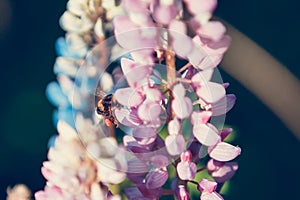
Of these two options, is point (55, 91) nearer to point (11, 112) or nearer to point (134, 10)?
point (134, 10)

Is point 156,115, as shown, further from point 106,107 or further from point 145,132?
point 106,107

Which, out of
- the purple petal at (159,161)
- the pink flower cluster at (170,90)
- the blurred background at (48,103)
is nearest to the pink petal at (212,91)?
the pink flower cluster at (170,90)

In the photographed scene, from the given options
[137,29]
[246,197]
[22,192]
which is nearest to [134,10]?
[137,29]

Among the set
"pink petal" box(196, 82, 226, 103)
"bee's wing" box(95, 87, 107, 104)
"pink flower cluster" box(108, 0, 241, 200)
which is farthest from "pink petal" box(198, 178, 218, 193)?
"bee's wing" box(95, 87, 107, 104)

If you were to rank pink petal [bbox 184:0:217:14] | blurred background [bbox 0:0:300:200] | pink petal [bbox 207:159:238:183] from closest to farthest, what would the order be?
1. pink petal [bbox 184:0:217:14]
2. pink petal [bbox 207:159:238:183]
3. blurred background [bbox 0:0:300:200]

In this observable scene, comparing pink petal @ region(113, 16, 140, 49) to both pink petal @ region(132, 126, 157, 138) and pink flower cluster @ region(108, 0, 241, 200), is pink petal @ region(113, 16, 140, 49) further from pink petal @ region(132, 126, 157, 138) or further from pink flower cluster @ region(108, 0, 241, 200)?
pink petal @ region(132, 126, 157, 138)

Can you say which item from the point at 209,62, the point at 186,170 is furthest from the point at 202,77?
the point at 186,170
